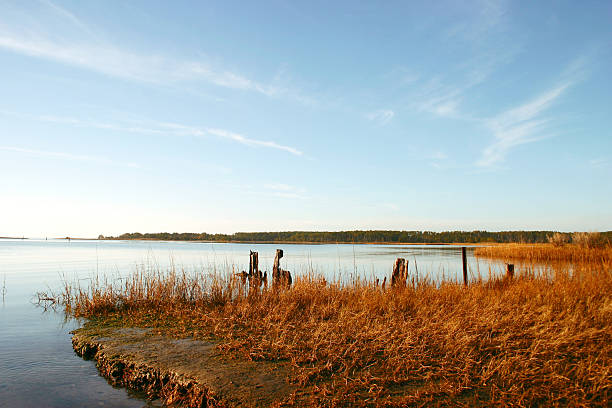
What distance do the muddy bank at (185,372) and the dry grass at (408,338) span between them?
286 millimetres

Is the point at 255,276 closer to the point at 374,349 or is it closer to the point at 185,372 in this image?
the point at 185,372

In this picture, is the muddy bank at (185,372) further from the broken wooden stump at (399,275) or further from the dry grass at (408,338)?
the broken wooden stump at (399,275)

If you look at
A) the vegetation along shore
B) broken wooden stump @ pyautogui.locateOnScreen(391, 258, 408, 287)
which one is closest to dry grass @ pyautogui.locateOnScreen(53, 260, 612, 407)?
the vegetation along shore

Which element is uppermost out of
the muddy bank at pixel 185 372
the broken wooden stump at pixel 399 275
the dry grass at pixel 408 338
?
the broken wooden stump at pixel 399 275

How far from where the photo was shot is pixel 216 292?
9.89m

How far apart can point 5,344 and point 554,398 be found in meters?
9.43

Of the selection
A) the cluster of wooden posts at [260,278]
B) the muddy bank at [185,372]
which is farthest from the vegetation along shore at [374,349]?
the cluster of wooden posts at [260,278]

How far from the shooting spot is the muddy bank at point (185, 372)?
14.9 ft

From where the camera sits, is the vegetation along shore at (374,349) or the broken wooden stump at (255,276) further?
the broken wooden stump at (255,276)

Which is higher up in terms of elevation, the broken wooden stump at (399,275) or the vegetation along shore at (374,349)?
the broken wooden stump at (399,275)

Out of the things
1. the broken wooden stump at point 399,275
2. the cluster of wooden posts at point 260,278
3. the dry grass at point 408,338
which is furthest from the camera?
the broken wooden stump at point 399,275

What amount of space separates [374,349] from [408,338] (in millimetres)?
509

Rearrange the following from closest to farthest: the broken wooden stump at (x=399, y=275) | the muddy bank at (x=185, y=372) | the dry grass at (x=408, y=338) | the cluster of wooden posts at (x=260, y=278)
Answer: the dry grass at (x=408, y=338) < the muddy bank at (x=185, y=372) < the cluster of wooden posts at (x=260, y=278) < the broken wooden stump at (x=399, y=275)

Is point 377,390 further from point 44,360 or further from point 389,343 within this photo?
point 44,360
